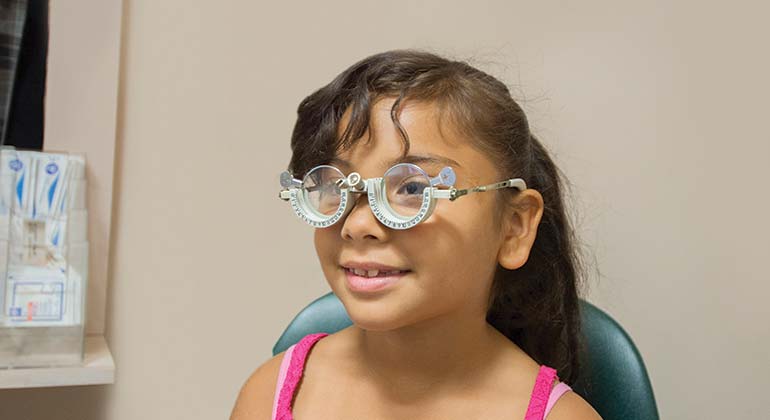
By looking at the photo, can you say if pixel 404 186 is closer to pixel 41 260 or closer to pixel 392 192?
pixel 392 192

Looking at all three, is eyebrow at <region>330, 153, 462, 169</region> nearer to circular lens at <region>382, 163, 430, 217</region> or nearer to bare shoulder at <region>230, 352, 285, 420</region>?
circular lens at <region>382, 163, 430, 217</region>

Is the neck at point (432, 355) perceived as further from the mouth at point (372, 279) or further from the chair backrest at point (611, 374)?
the chair backrest at point (611, 374)

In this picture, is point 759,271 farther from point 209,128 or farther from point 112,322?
point 112,322

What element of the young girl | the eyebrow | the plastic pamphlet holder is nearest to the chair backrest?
the young girl

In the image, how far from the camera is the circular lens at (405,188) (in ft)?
3.03

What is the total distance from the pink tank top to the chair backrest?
0.51 ft

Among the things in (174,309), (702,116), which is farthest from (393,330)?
(702,116)

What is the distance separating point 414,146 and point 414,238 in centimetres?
11

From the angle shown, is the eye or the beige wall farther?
the beige wall

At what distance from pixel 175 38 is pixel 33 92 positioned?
0.31 m

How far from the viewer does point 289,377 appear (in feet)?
3.70

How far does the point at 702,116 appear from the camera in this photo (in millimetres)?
1604

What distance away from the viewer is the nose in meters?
0.93

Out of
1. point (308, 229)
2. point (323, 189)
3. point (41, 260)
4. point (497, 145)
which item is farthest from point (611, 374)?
point (41, 260)
